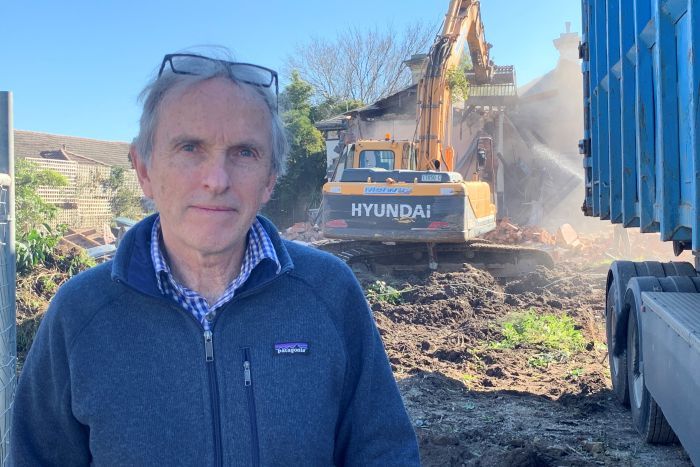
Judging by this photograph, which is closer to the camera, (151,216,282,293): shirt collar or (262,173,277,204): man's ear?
(151,216,282,293): shirt collar

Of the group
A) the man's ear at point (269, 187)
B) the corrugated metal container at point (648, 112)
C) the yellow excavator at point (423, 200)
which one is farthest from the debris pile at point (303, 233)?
the man's ear at point (269, 187)

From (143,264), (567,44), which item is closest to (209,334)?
(143,264)

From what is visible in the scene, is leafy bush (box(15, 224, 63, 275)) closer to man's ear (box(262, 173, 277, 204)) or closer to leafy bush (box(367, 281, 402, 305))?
leafy bush (box(367, 281, 402, 305))

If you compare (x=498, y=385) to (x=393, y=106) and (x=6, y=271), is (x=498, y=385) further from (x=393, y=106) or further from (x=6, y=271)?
(x=393, y=106)

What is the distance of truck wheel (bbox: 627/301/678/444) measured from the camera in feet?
15.3

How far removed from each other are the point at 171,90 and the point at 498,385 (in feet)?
16.9

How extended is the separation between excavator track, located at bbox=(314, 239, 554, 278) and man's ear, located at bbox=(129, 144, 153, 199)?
1063cm

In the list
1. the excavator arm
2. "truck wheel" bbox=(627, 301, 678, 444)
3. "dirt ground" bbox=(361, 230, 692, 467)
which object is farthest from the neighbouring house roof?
"truck wheel" bbox=(627, 301, 678, 444)

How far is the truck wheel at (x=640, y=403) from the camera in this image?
15.3 ft

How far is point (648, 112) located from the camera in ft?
13.4

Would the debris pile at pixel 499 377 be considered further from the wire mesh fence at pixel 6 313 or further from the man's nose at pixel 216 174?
the man's nose at pixel 216 174

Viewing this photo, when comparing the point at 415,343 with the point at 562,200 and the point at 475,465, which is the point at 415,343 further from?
the point at 562,200

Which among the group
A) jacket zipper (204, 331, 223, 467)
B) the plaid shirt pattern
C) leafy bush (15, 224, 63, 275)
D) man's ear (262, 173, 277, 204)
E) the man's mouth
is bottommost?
leafy bush (15, 224, 63, 275)

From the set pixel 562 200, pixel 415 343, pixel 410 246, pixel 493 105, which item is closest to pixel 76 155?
pixel 493 105
